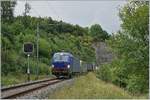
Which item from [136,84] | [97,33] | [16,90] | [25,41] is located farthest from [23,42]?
[97,33]

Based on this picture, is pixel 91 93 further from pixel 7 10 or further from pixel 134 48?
pixel 7 10

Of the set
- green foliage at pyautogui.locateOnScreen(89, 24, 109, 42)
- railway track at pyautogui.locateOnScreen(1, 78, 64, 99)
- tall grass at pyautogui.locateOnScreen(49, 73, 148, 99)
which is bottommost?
railway track at pyautogui.locateOnScreen(1, 78, 64, 99)

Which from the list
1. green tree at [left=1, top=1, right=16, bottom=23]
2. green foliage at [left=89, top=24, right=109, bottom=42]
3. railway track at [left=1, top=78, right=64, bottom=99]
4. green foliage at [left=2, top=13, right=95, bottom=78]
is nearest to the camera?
railway track at [left=1, top=78, right=64, bottom=99]

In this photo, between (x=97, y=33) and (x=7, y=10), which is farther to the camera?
(x=97, y=33)

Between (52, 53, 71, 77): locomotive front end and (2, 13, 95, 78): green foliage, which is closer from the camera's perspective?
(52, 53, 71, 77): locomotive front end

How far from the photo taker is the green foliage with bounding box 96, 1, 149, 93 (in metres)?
31.5

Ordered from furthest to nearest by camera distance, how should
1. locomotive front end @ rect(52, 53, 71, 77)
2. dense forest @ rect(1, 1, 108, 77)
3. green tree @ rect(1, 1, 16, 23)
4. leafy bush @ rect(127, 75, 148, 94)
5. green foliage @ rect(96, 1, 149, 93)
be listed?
green tree @ rect(1, 1, 16, 23)
dense forest @ rect(1, 1, 108, 77)
locomotive front end @ rect(52, 53, 71, 77)
green foliage @ rect(96, 1, 149, 93)
leafy bush @ rect(127, 75, 148, 94)

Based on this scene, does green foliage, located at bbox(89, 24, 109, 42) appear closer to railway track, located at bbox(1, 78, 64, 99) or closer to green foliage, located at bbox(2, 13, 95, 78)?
green foliage, located at bbox(2, 13, 95, 78)

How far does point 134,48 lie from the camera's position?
32.7m

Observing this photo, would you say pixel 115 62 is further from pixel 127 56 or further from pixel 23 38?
pixel 23 38


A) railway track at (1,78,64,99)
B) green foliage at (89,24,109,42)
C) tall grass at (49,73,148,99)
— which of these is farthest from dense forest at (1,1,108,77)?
green foliage at (89,24,109,42)

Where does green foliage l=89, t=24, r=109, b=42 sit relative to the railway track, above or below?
above

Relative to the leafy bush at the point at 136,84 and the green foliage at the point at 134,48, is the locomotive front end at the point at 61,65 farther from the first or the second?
the leafy bush at the point at 136,84

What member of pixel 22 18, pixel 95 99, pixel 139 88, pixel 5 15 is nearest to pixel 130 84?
pixel 139 88
